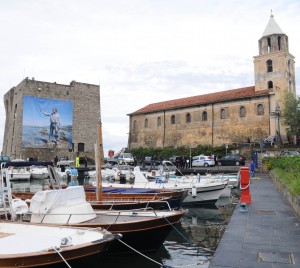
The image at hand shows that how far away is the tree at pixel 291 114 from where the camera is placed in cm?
4006

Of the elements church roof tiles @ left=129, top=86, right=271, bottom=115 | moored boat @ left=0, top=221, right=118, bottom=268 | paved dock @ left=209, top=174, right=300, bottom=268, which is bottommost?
paved dock @ left=209, top=174, right=300, bottom=268

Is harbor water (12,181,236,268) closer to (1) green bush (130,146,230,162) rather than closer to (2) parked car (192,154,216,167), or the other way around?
→ (2) parked car (192,154,216,167)

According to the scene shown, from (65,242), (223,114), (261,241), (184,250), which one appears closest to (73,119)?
(223,114)

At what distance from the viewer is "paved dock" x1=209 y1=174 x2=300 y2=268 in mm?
5574

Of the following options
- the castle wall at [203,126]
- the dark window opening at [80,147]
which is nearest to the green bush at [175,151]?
the castle wall at [203,126]

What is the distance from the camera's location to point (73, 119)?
163 ft

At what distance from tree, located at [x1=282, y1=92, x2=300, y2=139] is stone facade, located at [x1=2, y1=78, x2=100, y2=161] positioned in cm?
2609

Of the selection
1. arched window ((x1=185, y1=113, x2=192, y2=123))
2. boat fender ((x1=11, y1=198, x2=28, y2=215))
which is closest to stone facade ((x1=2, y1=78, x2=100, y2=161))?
arched window ((x1=185, y1=113, x2=192, y2=123))

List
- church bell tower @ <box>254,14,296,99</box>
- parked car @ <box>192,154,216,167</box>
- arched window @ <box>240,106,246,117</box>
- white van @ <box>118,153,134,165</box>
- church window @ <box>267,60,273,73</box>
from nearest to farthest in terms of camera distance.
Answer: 1. parked car @ <box>192,154,216,167</box>
2. white van @ <box>118,153,134,165</box>
3. church bell tower @ <box>254,14,296,99</box>
4. church window @ <box>267,60,273,73</box>
5. arched window @ <box>240,106,246,117</box>

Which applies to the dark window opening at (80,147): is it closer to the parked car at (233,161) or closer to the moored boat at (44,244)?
the parked car at (233,161)

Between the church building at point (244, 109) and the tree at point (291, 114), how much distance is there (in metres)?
0.89

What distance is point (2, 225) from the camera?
24.1 ft

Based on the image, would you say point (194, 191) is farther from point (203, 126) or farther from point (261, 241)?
point (203, 126)

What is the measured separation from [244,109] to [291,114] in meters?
5.93
